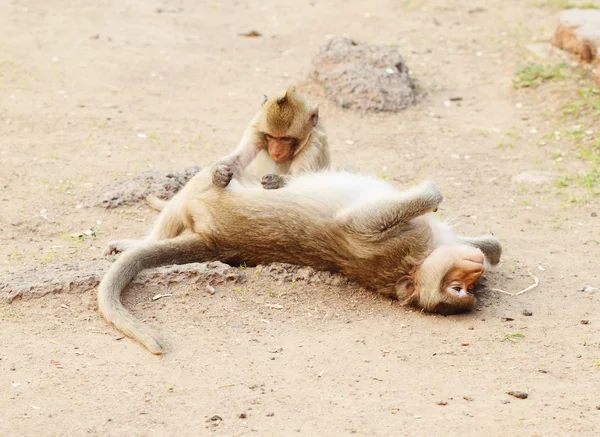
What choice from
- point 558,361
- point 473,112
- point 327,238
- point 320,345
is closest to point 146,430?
point 320,345

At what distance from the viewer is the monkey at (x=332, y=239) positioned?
602 centimetres

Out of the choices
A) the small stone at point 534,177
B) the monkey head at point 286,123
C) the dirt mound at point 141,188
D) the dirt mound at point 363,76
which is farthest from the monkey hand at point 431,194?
the dirt mound at point 363,76

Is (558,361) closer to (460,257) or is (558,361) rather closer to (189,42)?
(460,257)

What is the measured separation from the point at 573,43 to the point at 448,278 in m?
6.82

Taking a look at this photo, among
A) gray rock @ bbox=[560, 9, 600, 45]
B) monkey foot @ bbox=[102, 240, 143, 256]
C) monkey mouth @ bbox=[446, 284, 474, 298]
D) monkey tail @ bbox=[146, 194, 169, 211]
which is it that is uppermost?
gray rock @ bbox=[560, 9, 600, 45]

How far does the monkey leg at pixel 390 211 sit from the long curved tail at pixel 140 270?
3.72 ft

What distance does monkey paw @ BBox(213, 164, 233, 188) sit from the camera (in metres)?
6.39

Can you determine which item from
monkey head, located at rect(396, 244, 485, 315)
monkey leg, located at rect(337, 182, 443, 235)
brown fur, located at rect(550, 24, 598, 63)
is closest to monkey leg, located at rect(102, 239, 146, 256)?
monkey leg, located at rect(337, 182, 443, 235)

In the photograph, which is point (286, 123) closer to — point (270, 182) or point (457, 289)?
point (270, 182)

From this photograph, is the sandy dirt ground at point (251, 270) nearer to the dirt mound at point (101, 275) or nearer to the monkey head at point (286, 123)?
the dirt mound at point (101, 275)

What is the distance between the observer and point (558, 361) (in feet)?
18.0

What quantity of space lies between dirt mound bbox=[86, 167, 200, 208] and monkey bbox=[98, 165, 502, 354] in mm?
1561

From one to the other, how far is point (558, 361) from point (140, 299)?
2.76 m

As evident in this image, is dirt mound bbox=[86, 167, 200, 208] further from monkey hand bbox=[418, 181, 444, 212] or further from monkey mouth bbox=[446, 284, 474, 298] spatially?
monkey mouth bbox=[446, 284, 474, 298]
